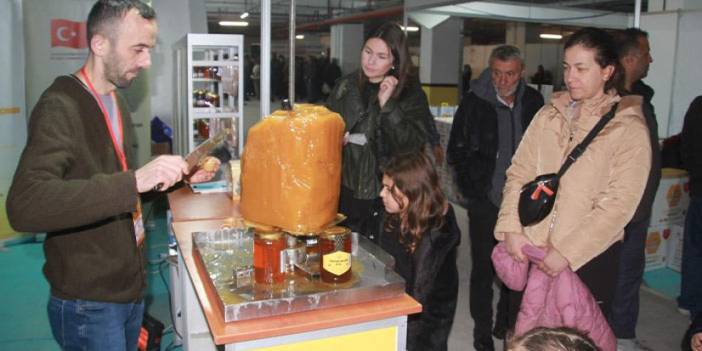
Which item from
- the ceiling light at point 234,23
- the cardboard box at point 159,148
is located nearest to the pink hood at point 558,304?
the cardboard box at point 159,148

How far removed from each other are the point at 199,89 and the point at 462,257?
92.6 inches

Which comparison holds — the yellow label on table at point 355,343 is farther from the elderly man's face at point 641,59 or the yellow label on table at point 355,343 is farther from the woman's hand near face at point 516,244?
the elderly man's face at point 641,59

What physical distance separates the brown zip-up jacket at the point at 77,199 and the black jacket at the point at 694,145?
9.43 ft

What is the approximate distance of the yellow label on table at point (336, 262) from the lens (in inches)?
64.4

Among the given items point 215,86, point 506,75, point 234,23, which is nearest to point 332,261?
point 506,75

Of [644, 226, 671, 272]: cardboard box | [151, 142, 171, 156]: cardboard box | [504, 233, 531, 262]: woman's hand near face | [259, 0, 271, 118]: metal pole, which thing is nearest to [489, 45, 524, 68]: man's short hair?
[504, 233, 531, 262]: woman's hand near face

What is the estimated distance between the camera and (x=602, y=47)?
1984 mm

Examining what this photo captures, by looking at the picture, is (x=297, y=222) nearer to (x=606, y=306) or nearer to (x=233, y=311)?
(x=233, y=311)

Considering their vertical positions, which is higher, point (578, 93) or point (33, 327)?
point (578, 93)

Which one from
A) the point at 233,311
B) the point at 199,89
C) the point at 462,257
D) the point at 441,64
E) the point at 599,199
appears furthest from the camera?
the point at 441,64

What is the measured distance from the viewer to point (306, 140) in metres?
1.57

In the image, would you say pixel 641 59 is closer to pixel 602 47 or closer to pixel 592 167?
pixel 602 47

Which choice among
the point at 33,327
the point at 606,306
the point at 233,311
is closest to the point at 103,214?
the point at 233,311

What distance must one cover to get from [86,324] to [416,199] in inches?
45.4
